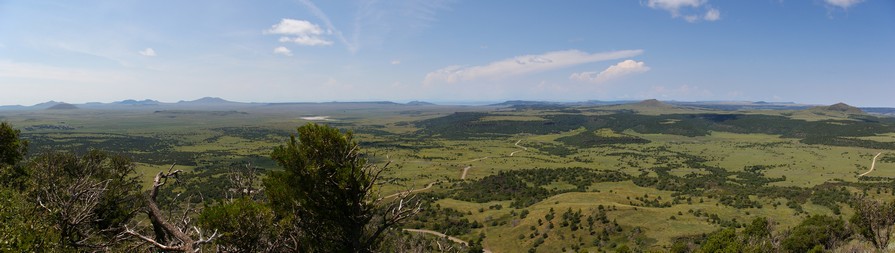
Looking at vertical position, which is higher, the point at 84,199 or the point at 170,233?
the point at 170,233

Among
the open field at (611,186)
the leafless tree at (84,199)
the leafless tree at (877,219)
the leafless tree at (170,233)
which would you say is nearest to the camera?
the leafless tree at (170,233)

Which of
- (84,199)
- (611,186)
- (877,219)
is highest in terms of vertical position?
(84,199)

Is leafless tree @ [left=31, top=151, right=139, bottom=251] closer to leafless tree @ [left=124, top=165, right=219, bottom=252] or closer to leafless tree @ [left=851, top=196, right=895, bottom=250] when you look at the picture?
leafless tree @ [left=124, top=165, right=219, bottom=252]

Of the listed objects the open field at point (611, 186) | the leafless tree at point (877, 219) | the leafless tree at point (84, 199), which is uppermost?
the leafless tree at point (84, 199)

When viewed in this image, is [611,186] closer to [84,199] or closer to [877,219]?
[877,219]

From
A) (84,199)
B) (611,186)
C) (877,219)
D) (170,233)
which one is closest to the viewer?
(170,233)

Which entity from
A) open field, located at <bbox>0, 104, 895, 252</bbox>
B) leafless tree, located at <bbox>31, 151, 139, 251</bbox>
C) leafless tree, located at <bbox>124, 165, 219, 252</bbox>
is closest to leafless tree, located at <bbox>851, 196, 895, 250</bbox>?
open field, located at <bbox>0, 104, 895, 252</bbox>

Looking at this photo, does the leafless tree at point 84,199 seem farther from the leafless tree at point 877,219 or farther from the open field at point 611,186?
the leafless tree at point 877,219

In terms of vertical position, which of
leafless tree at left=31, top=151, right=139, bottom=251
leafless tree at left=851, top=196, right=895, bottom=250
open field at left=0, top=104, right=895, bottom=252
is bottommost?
open field at left=0, top=104, right=895, bottom=252

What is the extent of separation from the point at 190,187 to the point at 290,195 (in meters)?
100

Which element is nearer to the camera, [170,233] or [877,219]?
[170,233]

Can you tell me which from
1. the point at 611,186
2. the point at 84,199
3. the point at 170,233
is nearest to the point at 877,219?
the point at 170,233

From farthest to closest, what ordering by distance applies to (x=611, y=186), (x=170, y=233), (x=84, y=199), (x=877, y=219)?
1. (x=611, y=186)
2. (x=877, y=219)
3. (x=84, y=199)
4. (x=170, y=233)

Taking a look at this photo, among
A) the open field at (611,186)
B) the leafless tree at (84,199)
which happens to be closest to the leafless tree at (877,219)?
the open field at (611,186)
